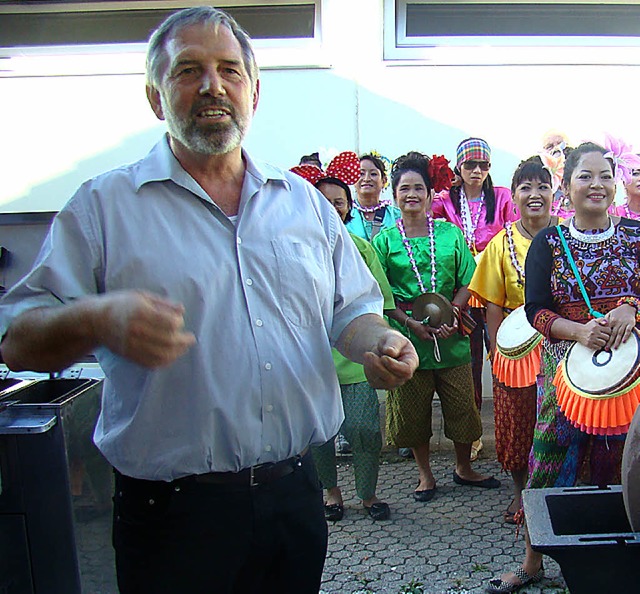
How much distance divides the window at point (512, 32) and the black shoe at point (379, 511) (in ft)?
11.1

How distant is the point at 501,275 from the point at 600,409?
1318mm

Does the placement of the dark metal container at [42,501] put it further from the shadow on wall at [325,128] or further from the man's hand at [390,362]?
the shadow on wall at [325,128]

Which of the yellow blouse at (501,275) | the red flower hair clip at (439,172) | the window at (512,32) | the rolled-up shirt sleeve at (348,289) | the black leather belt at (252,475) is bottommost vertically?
the black leather belt at (252,475)

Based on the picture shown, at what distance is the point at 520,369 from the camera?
3.07 m

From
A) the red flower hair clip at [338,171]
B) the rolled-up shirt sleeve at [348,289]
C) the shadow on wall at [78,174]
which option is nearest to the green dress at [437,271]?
the red flower hair clip at [338,171]

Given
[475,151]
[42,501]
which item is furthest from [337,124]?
[42,501]

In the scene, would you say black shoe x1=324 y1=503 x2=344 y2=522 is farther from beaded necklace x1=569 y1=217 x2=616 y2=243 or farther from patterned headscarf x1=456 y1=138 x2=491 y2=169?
patterned headscarf x1=456 y1=138 x2=491 y2=169

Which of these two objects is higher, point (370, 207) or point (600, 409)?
point (370, 207)

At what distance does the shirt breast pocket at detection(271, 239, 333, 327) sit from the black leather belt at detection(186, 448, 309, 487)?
0.34m

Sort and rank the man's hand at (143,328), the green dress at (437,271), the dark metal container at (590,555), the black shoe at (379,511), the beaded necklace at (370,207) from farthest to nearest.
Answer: the beaded necklace at (370,207), the green dress at (437,271), the black shoe at (379,511), the dark metal container at (590,555), the man's hand at (143,328)

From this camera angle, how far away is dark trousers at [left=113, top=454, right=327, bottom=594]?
148cm

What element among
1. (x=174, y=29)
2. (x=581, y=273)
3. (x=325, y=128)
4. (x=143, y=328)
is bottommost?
(x=581, y=273)

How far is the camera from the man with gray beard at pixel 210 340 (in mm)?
1422

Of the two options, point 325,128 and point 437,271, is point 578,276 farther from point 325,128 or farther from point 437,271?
point 325,128
